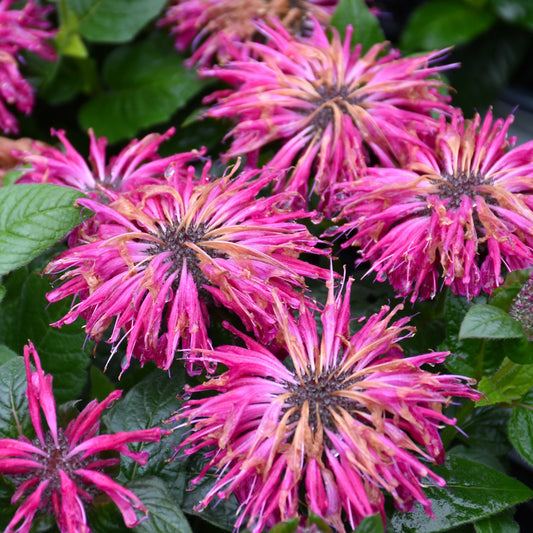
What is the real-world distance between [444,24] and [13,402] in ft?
3.00

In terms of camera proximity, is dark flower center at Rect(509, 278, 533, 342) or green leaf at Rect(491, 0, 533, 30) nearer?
dark flower center at Rect(509, 278, 533, 342)

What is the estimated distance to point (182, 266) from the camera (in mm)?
480

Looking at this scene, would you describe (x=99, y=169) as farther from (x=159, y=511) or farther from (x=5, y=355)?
(x=159, y=511)

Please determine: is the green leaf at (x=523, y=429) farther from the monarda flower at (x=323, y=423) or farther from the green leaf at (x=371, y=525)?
the green leaf at (x=371, y=525)

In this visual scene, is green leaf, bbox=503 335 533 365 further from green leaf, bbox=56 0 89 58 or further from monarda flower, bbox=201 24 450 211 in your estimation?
green leaf, bbox=56 0 89 58

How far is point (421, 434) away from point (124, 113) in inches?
24.0

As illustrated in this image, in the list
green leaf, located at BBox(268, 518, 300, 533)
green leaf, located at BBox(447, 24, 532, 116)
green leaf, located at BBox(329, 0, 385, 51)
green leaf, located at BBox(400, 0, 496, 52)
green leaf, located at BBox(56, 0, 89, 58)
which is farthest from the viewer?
green leaf, located at BBox(447, 24, 532, 116)

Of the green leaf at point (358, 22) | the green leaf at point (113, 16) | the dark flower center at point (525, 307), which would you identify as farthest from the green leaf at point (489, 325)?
the green leaf at point (113, 16)

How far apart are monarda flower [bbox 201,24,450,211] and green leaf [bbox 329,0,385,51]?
0.14 metres

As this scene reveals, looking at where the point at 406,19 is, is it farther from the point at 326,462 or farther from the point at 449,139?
the point at 326,462

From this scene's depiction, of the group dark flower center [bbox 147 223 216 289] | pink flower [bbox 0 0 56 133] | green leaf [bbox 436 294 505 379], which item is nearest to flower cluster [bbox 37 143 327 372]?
dark flower center [bbox 147 223 216 289]

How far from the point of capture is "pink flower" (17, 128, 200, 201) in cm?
61

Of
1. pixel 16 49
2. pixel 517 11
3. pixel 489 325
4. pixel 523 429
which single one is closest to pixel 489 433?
pixel 523 429

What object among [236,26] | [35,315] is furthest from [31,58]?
[35,315]
